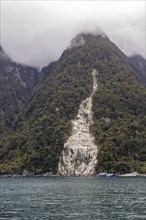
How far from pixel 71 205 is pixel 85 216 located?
15774 mm

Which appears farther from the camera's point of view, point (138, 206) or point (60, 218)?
point (138, 206)

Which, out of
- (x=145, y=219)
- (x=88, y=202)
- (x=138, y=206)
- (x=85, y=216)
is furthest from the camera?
(x=88, y=202)

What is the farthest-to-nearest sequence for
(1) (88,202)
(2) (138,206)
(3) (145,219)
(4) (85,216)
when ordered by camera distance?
(1) (88,202), (2) (138,206), (4) (85,216), (3) (145,219)

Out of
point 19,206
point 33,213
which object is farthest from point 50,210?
point 19,206

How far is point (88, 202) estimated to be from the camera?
86312 millimetres

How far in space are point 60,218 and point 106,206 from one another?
17071mm

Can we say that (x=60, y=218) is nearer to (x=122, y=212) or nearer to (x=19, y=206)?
(x=122, y=212)

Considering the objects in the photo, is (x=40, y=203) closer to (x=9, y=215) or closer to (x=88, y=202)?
(x=88, y=202)

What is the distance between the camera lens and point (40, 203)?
286 ft

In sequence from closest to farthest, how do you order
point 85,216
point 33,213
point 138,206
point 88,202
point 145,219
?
point 145,219, point 85,216, point 33,213, point 138,206, point 88,202

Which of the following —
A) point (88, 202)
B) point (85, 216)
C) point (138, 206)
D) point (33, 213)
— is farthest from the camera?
point (88, 202)

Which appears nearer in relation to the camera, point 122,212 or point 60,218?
point 60,218

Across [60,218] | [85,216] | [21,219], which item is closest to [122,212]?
[85,216]

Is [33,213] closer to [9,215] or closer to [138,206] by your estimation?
[9,215]
